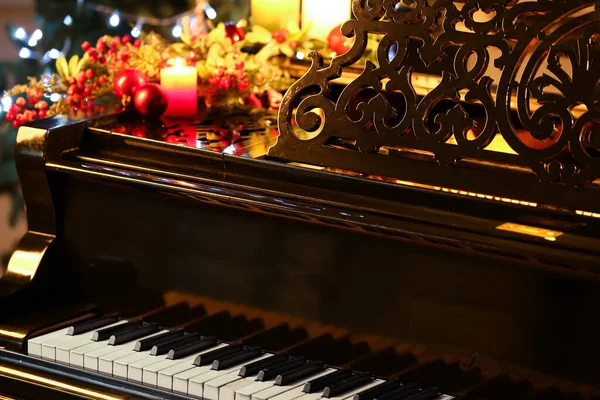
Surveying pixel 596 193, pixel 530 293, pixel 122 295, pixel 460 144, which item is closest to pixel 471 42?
pixel 460 144

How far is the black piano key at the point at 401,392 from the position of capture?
218 centimetres

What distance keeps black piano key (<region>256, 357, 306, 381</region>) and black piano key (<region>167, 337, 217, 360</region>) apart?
0.20 meters

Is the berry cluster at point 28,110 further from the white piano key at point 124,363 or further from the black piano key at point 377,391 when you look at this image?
the black piano key at point 377,391

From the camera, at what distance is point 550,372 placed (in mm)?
2084

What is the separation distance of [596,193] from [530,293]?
0.79 feet

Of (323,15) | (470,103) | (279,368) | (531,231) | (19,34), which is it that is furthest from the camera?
(19,34)

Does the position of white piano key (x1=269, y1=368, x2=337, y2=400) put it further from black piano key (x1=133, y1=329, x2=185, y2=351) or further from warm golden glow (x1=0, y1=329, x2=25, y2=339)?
warm golden glow (x1=0, y1=329, x2=25, y2=339)

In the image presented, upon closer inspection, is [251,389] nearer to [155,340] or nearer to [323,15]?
[155,340]

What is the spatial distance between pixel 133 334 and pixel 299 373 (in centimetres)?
45

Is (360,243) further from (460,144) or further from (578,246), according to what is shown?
(578,246)

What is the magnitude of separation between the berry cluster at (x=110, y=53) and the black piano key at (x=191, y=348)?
94 centimetres

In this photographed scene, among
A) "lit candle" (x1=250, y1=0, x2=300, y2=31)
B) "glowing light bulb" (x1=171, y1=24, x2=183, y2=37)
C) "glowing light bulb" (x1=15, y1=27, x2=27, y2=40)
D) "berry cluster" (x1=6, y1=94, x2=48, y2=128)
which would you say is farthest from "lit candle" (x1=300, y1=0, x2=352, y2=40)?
"glowing light bulb" (x1=15, y1=27, x2=27, y2=40)

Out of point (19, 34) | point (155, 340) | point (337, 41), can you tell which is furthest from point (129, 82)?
point (19, 34)

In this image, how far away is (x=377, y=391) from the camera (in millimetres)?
2203
